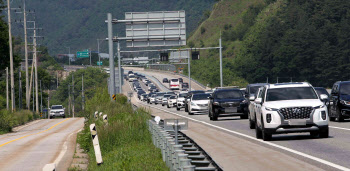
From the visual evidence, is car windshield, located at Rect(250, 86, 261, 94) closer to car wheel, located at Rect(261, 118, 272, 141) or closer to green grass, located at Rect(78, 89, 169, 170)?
green grass, located at Rect(78, 89, 169, 170)

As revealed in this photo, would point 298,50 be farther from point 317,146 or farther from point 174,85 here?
point 317,146

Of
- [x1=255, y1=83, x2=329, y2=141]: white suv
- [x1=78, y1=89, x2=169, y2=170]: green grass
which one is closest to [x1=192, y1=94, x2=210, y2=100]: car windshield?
[x1=78, y1=89, x2=169, y2=170]: green grass

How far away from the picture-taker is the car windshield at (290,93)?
19.8 m

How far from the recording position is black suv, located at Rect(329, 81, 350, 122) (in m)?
27.1

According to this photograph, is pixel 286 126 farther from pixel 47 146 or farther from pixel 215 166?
pixel 47 146

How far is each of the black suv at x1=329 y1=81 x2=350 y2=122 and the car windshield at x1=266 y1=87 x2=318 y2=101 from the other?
7.53m

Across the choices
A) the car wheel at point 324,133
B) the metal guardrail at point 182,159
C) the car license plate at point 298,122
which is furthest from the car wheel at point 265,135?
the metal guardrail at point 182,159

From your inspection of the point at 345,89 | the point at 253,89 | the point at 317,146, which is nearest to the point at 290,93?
the point at 317,146

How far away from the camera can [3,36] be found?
5800 cm

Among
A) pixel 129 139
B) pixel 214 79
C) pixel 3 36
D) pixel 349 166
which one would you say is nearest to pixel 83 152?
pixel 129 139

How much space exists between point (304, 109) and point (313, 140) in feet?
3.22

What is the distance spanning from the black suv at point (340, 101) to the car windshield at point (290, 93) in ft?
24.7

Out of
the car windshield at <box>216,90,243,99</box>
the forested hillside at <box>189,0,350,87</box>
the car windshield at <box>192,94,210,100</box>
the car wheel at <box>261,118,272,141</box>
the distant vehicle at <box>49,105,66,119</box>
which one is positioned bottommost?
the distant vehicle at <box>49,105,66,119</box>

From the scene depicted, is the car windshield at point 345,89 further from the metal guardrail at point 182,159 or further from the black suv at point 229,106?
the metal guardrail at point 182,159
